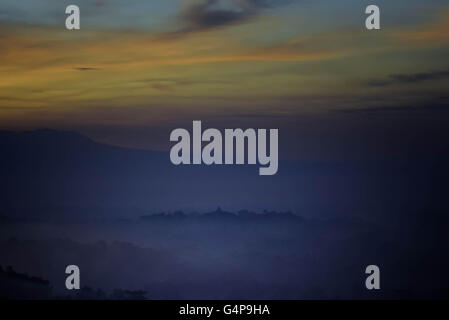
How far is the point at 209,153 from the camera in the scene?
264 inches

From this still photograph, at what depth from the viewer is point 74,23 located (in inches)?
264

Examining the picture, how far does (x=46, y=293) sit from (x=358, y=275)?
→ 8.66 ft
